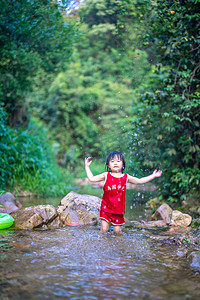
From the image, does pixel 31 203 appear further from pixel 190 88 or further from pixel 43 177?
pixel 190 88

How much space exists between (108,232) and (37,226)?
1.01 metres

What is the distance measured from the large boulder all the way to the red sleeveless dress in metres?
0.75

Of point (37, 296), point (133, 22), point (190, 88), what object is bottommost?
point (37, 296)

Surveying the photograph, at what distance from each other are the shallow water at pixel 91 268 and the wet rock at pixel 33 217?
0.31 m

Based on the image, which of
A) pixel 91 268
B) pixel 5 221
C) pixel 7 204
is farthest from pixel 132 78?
pixel 91 268

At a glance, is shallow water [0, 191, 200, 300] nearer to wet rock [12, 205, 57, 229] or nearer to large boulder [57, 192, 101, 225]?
wet rock [12, 205, 57, 229]

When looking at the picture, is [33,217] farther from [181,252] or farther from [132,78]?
[132,78]

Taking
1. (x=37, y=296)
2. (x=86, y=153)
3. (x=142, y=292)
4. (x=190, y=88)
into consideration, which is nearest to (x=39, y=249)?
(x=37, y=296)

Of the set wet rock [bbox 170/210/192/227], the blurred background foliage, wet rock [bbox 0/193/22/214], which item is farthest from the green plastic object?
the blurred background foliage

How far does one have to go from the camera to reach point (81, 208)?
5.05 metres

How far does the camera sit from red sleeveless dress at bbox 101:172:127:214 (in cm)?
420

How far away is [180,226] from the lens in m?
4.84

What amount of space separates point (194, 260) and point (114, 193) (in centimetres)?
144

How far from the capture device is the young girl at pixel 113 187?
13.7 ft
